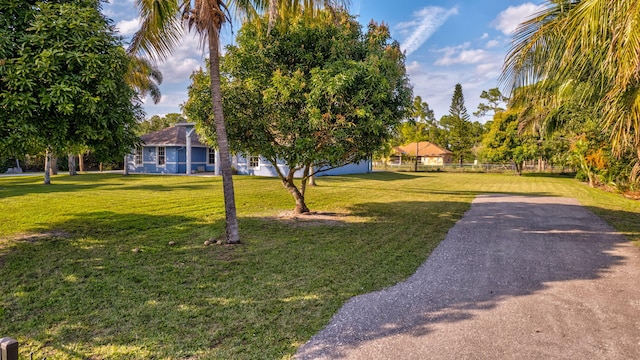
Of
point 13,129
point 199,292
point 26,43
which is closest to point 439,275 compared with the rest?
point 199,292

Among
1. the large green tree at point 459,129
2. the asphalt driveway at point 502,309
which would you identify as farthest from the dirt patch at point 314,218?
the large green tree at point 459,129

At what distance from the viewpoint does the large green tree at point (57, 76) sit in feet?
16.3

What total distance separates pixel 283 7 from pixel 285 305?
5.95 metres

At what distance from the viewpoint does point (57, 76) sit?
5.13 meters

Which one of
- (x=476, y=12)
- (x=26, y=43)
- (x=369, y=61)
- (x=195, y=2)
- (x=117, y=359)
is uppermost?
(x=476, y=12)

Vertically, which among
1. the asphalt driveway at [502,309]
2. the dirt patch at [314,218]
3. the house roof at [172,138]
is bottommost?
the asphalt driveway at [502,309]

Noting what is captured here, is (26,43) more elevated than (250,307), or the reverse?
(26,43)

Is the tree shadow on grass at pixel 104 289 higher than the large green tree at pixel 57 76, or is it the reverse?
the large green tree at pixel 57 76

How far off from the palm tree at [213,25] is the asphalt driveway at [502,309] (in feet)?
12.9

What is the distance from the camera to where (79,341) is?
349 cm

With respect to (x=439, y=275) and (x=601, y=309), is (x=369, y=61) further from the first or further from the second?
(x=601, y=309)

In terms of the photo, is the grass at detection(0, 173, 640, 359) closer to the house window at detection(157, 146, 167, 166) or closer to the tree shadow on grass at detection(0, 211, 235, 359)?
the tree shadow on grass at detection(0, 211, 235, 359)

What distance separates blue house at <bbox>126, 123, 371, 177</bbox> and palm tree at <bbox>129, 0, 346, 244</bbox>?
19124mm

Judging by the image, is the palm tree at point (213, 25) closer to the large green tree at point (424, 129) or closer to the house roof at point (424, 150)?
the house roof at point (424, 150)
